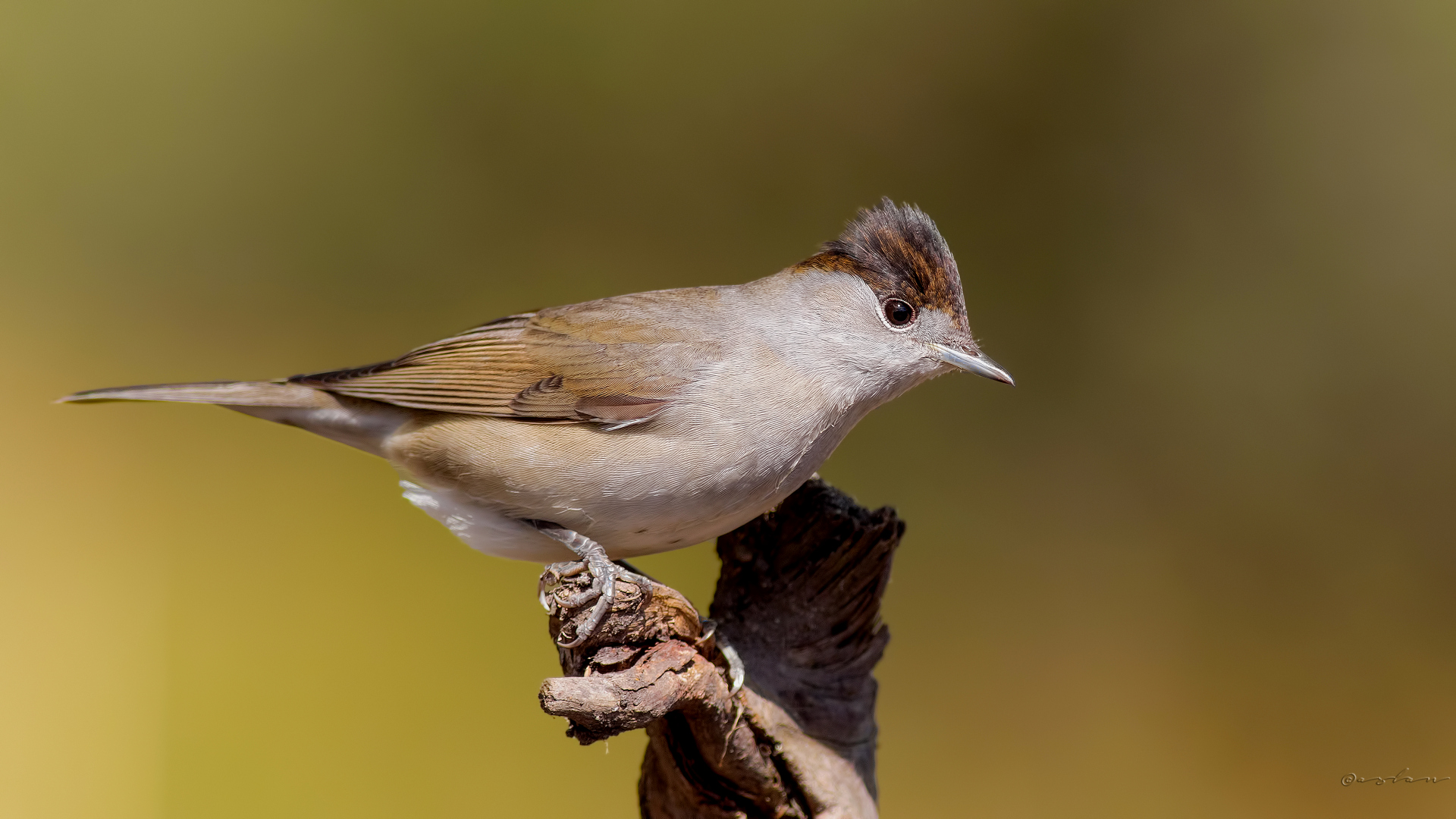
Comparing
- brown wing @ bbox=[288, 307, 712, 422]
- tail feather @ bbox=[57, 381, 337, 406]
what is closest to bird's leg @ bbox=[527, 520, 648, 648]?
brown wing @ bbox=[288, 307, 712, 422]

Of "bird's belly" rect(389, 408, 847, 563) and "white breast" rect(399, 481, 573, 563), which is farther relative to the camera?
"white breast" rect(399, 481, 573, 563)

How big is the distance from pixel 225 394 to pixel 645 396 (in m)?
1.27

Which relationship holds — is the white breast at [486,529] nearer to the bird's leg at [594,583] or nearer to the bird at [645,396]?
the bird at [645,396]

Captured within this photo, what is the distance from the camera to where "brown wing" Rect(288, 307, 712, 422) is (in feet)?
8.75

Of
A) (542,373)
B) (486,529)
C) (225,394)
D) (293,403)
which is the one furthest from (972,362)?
(225,394)

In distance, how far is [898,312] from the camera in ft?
9.21

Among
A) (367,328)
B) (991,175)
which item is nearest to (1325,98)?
(991,175)

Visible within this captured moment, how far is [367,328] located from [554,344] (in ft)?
6.80

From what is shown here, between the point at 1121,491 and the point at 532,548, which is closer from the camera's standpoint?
the point at 532,548

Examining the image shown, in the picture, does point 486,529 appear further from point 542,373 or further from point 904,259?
point 904,259

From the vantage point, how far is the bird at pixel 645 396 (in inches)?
99.3

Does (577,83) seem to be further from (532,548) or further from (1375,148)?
(1375,148)

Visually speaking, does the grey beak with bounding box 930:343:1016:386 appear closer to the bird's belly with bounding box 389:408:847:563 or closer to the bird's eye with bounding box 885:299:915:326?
the bird's eye with bounding box 885:299:915:326

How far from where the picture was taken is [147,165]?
4434 millimetres
